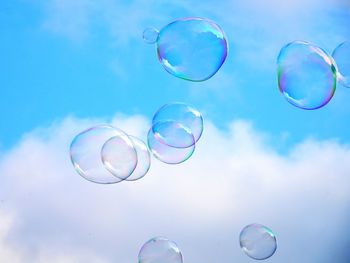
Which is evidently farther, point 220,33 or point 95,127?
point 95,127

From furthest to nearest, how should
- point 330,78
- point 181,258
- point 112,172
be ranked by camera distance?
point 181,258
point 112,172
point 330,78

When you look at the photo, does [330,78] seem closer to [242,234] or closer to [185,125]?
[185,125]

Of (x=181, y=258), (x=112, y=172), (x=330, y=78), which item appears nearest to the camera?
(x=330, y=78)

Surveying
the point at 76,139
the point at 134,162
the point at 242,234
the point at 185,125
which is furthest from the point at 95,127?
the point at 242,234

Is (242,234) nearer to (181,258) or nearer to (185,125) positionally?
(181,258)

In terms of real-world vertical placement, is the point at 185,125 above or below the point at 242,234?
above

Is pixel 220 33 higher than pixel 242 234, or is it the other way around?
pixel 220 33

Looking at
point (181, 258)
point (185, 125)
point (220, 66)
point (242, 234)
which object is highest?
point (185, 125)

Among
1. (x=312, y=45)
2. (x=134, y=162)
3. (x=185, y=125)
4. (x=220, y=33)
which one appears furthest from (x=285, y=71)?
(x=134, y=162)

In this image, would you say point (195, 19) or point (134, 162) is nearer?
point (195, 19)
